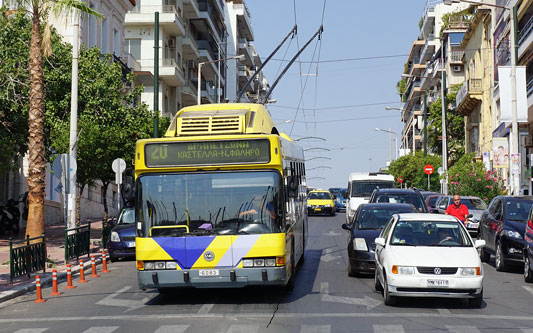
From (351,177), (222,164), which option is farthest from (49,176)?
(222,164)

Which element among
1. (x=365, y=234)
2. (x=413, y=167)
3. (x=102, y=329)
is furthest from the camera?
(x=413, y=167)

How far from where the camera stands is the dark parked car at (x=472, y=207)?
2839cm

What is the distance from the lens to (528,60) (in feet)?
123

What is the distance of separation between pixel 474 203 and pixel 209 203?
66.0 feet

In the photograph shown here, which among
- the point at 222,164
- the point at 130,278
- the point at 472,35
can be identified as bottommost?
the point at 130,278

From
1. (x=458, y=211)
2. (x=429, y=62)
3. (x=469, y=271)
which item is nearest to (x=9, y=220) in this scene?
(x=458, y=211)

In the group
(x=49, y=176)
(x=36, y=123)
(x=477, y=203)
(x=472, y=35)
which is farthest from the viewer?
(x=472, y=35)

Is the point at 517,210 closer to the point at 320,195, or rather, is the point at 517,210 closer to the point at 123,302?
the point at 123,302

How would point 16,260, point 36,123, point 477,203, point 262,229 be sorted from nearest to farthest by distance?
point 262,229, point 16,260, point 36,123, point 477,203

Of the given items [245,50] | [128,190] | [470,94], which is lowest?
[128,190]

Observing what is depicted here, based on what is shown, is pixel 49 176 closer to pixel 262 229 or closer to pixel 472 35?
pixel 262 229

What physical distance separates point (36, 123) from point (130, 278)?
200 inches

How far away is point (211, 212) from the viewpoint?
478 inches

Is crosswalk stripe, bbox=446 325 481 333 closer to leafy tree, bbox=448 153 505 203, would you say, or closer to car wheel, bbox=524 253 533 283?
car wheel, bbox=524 253 533 283
